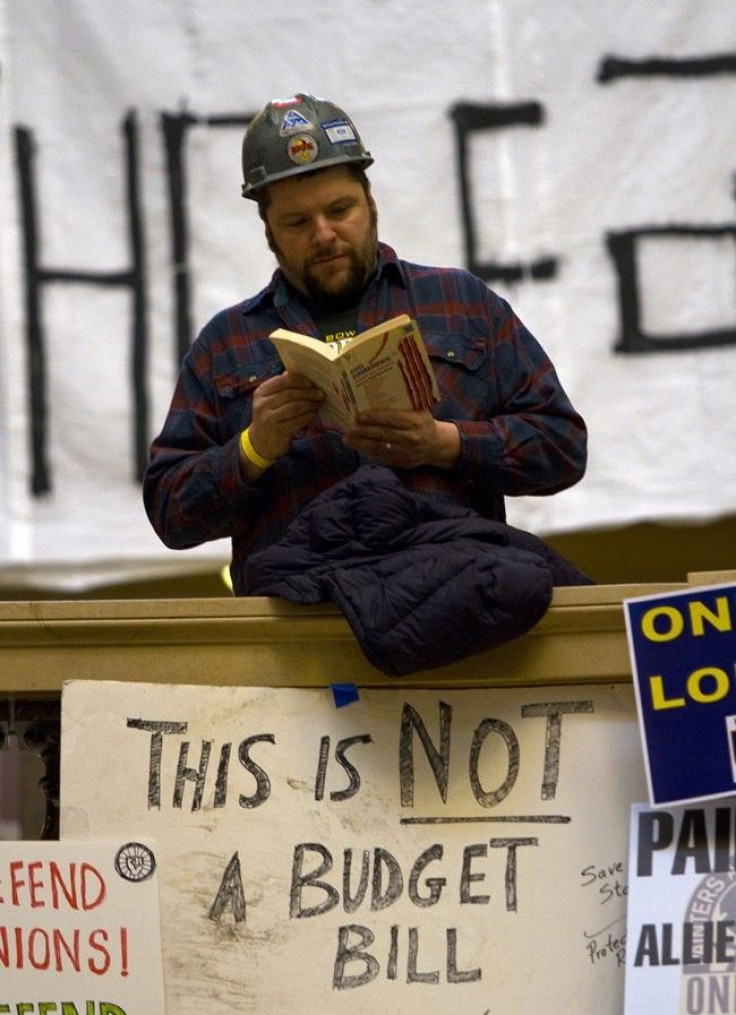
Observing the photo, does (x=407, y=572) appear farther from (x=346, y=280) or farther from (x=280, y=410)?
(x=346, y=280)

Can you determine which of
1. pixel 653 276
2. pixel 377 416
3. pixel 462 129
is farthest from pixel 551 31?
pixel 377 416

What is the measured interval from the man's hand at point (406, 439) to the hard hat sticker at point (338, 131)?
1.41 feet

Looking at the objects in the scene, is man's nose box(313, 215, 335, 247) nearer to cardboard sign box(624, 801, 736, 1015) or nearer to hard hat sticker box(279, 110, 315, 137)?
hard hat sticker box(279, 110, 315, 137)

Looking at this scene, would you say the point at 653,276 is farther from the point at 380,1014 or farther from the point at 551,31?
the point at 380,1014

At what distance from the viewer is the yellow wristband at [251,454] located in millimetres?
2188

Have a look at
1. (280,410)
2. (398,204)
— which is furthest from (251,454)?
(398,204)

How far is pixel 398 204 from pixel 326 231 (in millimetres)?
1359

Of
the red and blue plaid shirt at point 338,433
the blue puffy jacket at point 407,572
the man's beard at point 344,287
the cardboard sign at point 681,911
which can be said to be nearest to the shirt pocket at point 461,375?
the red and blue plaid shirt at point 338,433

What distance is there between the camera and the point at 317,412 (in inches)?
85.7

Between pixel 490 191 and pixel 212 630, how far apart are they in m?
1.84

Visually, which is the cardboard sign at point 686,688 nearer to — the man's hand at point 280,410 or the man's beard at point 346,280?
the man's hand at point 280,410

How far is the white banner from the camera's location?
139 inches

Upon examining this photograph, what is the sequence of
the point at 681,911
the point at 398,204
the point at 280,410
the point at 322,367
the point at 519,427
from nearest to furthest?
the point at 681,911 < the point at 322,367 < the point at 280,410 < the point at 519,427 < the point at 398,204

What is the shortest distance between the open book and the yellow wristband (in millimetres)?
128
